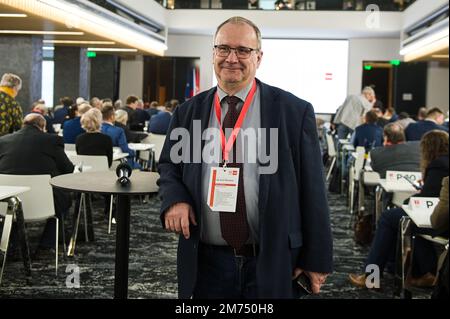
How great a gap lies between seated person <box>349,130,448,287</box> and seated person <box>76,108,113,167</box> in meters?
3.13

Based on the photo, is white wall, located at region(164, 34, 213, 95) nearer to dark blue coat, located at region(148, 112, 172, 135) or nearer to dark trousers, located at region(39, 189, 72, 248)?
dark blue coat, located at region(148, 112, 172, 135)

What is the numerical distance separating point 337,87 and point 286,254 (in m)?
16.2

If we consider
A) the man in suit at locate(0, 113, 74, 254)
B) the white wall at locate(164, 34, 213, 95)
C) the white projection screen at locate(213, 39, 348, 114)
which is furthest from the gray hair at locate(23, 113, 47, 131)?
the white wall at locate(164, 34, 213, 95)

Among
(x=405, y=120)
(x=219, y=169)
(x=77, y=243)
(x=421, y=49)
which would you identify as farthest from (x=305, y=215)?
(x=421, y=49)

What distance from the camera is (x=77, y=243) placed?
20.3 feet

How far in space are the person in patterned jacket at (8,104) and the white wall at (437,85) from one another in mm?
15321

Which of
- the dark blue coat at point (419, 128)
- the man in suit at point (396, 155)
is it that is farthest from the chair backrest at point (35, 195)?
the dark blue coat at point (419, 128)

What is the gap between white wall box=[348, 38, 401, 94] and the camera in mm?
19156

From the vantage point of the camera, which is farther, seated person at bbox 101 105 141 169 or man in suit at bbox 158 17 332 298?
seated person at bbox 101 105 141 169

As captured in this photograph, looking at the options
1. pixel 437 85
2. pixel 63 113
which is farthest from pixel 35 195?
pixel 437 85

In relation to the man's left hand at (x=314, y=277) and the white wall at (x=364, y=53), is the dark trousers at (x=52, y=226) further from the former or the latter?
the white wall at (x=364, y=53)

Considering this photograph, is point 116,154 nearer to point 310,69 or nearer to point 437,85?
point 310,69

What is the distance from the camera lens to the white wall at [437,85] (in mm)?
19734

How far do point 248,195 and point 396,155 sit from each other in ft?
14.1
